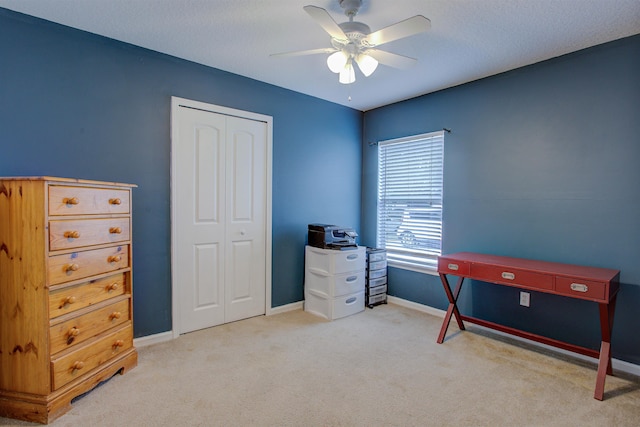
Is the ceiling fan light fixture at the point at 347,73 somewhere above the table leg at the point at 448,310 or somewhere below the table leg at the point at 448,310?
above

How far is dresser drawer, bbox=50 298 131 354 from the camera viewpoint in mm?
1926

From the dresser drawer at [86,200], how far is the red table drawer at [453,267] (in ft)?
8.20

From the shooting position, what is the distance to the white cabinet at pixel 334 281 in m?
3.49

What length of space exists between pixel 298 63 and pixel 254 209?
1.46 meters

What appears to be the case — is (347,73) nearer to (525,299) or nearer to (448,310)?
(448,310)

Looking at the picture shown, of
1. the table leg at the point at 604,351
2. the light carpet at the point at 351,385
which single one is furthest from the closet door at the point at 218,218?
the table leg at the point at 604,351

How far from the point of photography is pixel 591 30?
239 centimetres

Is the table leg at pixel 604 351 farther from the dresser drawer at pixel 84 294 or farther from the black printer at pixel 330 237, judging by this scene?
the dresser drawer at pixel 84 294

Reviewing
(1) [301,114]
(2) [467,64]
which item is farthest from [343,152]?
(2) [467,64]

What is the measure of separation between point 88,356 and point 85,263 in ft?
1.87

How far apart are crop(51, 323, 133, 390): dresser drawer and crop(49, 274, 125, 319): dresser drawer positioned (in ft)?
0.81

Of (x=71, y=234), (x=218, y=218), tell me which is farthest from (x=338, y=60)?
(x=71, y=234)

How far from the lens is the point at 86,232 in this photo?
2088 millimetres

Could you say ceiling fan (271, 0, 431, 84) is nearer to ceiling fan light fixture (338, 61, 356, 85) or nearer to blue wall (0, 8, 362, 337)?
ceiling fan light fixture (338, 61, 356, 85)
